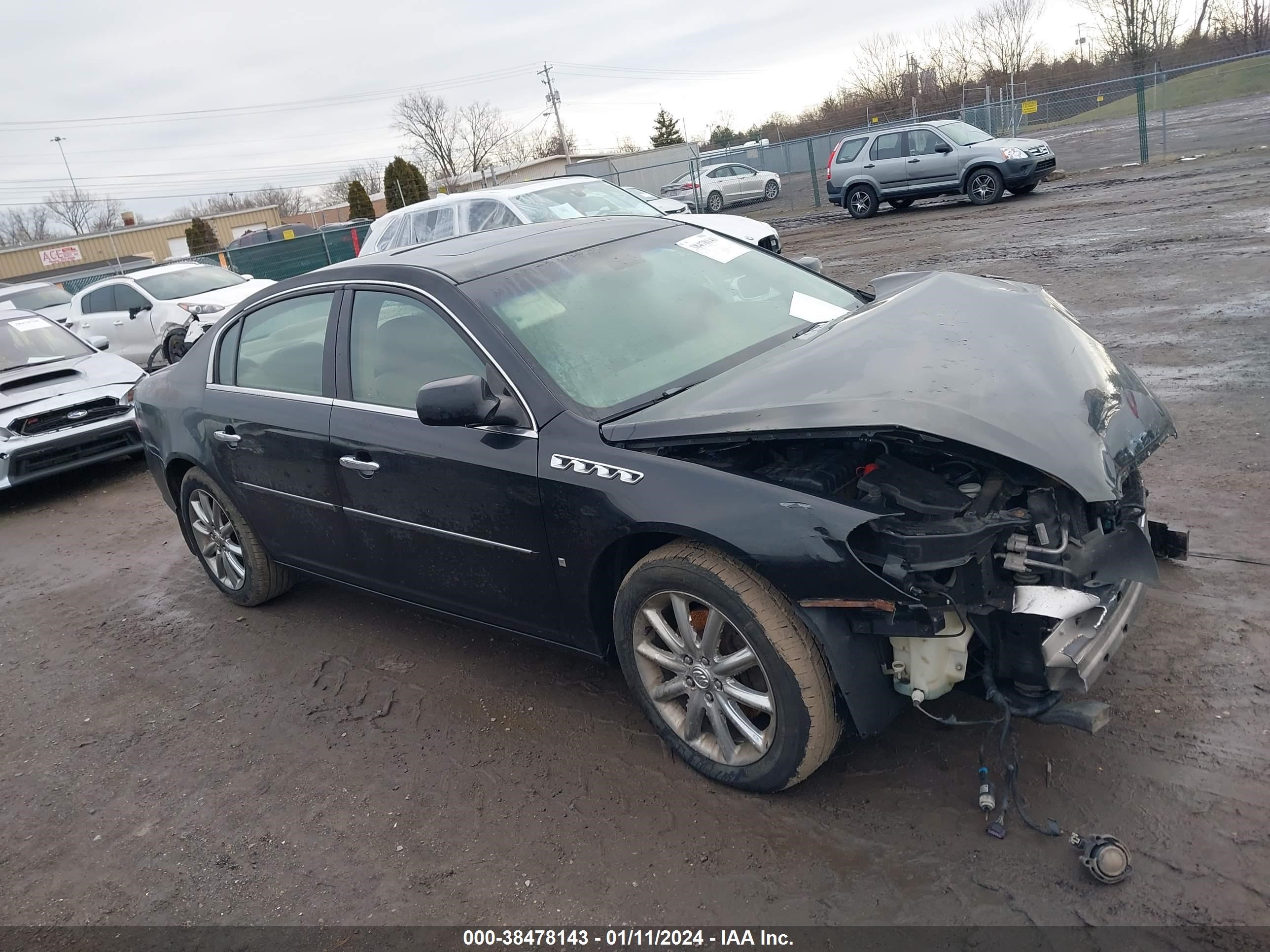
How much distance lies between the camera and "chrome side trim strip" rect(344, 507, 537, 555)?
138 inches

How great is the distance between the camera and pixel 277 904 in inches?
119

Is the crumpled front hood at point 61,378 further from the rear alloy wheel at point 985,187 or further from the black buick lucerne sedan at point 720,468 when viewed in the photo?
the rear alloy wheel at point 985,187

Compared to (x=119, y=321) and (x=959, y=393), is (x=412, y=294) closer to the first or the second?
(x=959, y=393)

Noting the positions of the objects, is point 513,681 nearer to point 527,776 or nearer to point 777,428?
point 527,776

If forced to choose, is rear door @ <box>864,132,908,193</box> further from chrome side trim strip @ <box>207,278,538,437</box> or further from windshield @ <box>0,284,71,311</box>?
chrome side trim strip @ <box>207,278,538,437</box>

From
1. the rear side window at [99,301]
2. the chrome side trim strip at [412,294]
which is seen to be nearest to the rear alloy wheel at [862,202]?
the rear side window at [99,301]

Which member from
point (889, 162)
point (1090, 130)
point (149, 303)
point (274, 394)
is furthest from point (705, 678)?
point (1090, 130)

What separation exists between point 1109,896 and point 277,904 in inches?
97.6

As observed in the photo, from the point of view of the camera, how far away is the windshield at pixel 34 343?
8.95 m

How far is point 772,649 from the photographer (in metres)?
2.84

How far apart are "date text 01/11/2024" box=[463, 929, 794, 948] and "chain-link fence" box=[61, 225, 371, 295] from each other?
77.2 ft

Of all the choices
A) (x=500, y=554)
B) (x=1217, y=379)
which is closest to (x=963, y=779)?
(x=500, y=554)

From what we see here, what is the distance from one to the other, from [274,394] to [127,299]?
11.2 m

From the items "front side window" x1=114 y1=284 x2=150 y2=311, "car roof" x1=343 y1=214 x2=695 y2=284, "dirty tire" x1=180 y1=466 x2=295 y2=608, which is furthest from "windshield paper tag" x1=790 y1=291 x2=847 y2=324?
"front side window" x1=114 y1=284 x2=150 y2=311
